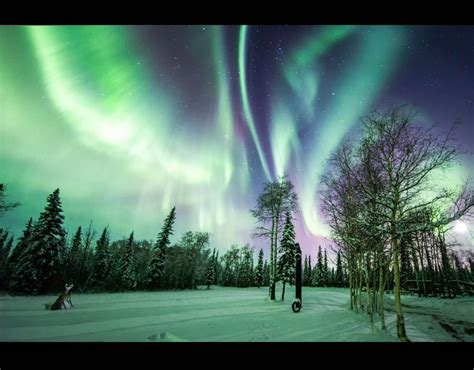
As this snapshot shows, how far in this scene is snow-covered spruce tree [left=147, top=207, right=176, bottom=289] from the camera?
26297mm

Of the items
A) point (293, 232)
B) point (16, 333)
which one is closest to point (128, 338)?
point (16, 333)

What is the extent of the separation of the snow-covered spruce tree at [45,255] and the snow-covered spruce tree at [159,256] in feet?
31.9

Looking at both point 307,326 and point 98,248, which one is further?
point 98,248

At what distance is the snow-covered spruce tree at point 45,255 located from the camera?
15.7 m

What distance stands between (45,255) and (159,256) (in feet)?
39.6

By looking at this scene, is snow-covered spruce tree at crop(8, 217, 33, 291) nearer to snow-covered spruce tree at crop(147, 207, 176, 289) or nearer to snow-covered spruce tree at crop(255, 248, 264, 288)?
snow-covered spruce tree at crop(147, 207, 176, 289)

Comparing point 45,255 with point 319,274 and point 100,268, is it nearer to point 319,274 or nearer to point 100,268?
point 100,268

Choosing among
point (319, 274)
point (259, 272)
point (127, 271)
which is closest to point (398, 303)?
point (127, 271)

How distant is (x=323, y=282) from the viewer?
5550 cm
